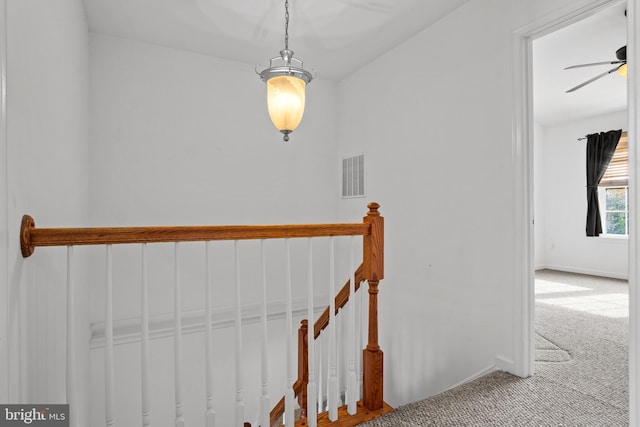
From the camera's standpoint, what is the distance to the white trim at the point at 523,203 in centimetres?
205

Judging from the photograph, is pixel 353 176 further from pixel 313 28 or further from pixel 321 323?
pixel 321 323

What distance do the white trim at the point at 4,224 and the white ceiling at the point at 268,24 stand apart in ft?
5.74

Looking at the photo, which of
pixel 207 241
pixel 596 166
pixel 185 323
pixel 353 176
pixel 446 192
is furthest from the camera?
pixel 596 166

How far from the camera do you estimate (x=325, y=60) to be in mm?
3393

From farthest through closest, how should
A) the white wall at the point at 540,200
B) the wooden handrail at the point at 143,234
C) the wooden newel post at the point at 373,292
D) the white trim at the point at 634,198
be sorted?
the white wall at the point at 540,200, the wooden newel post at the point at 373,292, the white trim at the point at 634,198, the wooden handrail at the point at 143,234

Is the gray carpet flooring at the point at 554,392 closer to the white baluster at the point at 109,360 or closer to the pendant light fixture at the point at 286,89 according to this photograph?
the white baluster at the point at 109,360

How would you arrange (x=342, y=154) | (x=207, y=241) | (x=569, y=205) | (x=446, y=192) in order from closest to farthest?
(x=207, y=241)
(x=446, y=192)
(x=342, y=154)
(x=569, y=205)

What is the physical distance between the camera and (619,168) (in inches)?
203

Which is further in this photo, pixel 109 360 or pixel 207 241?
pixel 207 241

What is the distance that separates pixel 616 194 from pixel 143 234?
261 inches

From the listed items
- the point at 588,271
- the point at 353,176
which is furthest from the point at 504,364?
the point at 588,271

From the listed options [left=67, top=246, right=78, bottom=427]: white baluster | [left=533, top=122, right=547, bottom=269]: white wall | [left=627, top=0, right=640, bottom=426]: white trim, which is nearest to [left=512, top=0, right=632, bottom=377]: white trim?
[left=627, top=0, right=640, bottom=426]: white trim

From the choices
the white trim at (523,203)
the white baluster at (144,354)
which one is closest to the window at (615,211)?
the white trim at (523,203)

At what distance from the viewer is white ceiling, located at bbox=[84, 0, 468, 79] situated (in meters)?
2.46
